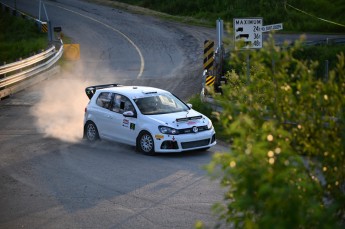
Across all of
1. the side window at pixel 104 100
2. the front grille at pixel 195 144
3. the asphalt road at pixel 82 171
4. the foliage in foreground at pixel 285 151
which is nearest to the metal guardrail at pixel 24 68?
the asphalt road at pixel 82 171

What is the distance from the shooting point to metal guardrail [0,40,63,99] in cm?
2648

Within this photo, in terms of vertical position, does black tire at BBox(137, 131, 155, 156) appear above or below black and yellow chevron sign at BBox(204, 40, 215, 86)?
below

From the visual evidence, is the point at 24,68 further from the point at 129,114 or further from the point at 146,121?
the point at 146,121

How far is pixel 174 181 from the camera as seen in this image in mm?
13039

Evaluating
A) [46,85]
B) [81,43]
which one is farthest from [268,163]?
[81,43]

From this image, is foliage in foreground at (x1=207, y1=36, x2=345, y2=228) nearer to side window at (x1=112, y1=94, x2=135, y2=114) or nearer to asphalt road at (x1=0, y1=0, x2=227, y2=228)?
asphalt road at (x1=0, y1=0, x2=227, y2=228)

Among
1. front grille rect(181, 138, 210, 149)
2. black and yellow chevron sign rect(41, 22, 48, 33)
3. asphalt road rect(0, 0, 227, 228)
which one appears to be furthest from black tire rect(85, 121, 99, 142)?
black and yellow chevron sign rect(41, 22, 48, 33)

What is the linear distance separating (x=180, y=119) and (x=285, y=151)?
1055 centimetres

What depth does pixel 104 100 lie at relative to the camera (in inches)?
687

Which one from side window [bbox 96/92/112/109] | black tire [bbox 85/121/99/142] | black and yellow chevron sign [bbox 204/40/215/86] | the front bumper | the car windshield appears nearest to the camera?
the front bumper

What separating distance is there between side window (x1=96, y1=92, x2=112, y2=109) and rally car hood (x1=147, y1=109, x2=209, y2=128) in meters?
1.77

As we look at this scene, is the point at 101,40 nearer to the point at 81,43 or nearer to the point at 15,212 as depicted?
Result: the point at 81,43

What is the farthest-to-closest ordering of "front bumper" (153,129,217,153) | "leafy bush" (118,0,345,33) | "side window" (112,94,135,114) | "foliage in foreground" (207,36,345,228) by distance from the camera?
"leafy bush" (118,0,345,33), "side window" (112,94,135,114), "front bumper" (153,129,217,153), "foliage in foreground" (207,36,345,228)

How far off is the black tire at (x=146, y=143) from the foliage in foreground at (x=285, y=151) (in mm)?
9408
